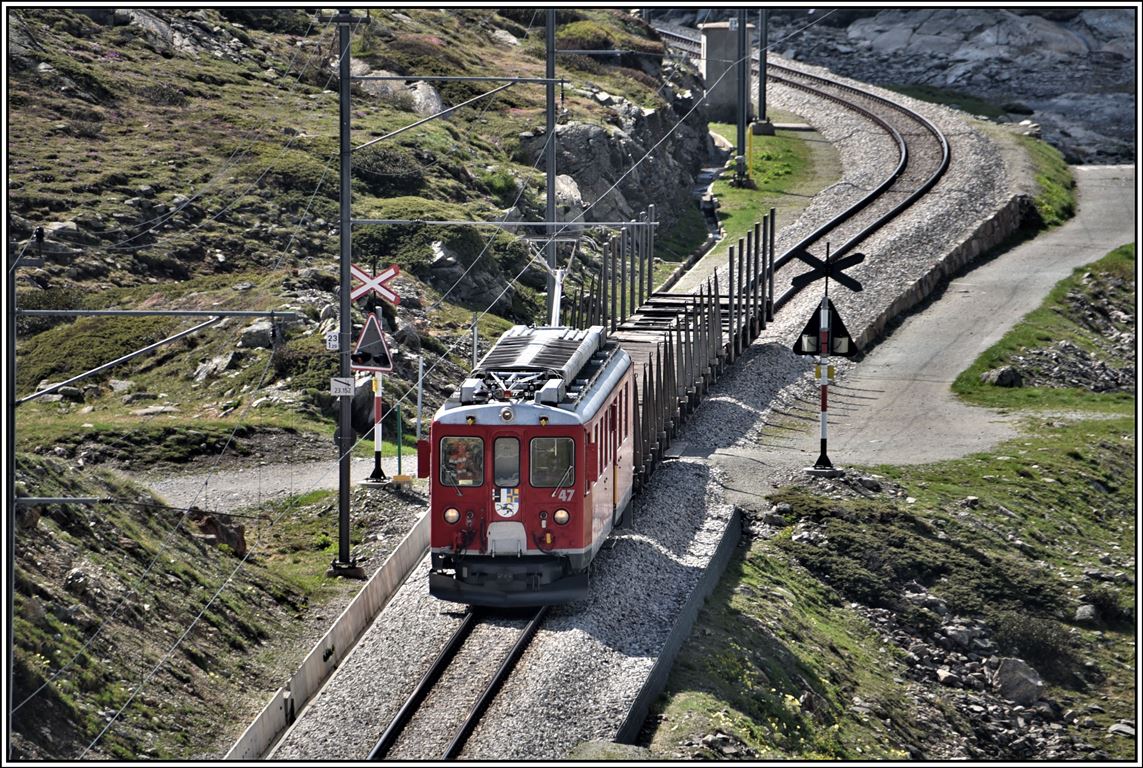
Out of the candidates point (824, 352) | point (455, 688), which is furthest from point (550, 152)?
Answer: point (455, 688)

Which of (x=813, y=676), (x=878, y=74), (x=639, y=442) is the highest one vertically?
(x=878, y=74)

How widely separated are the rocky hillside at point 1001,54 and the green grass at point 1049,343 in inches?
913

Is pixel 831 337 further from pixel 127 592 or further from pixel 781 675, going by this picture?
pixel 127 592

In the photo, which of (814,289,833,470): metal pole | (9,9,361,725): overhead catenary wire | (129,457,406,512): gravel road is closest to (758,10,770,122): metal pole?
(814,289,833,470): metal pole

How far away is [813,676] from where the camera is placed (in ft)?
82.5

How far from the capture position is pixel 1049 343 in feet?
152

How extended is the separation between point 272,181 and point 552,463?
27386 mm

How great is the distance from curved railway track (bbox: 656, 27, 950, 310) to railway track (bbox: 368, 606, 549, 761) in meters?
24.4

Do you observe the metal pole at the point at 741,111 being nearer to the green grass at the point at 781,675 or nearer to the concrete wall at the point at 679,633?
the concrete wall at the point at 679,633

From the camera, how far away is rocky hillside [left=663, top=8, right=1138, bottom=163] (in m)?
80.5

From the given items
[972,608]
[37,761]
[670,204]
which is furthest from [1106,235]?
[37,761]

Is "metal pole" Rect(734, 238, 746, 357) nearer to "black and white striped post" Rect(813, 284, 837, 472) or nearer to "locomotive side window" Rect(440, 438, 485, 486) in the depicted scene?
"black and white striped post" Rect(813, 284, 837, 472)

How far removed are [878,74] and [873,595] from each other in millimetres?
62767

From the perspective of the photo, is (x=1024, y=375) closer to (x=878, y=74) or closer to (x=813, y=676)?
(x=813, y=676)
